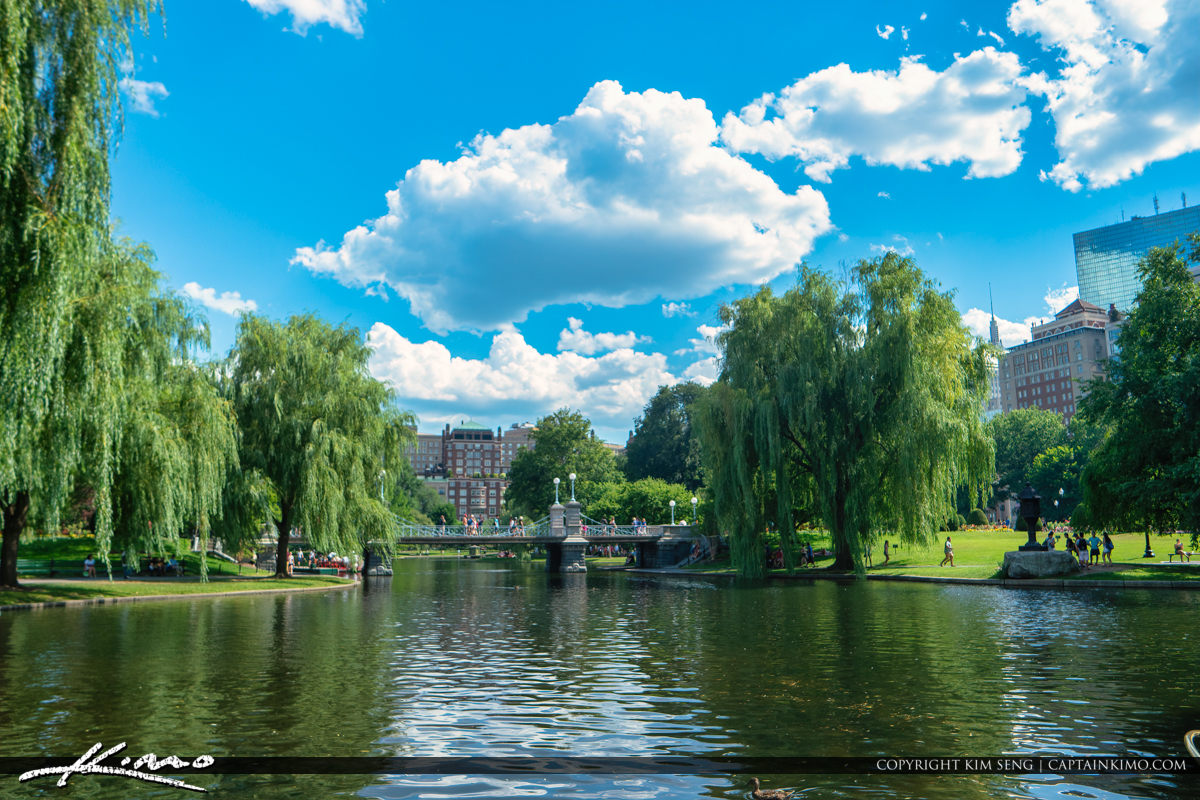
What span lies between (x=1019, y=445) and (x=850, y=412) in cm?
8051

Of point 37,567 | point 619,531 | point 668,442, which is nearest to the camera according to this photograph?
point 37,567

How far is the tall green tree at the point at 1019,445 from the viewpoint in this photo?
106 m

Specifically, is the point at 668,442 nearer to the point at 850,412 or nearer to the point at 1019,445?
the point at 1019,445

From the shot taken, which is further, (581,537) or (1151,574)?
(581,537)

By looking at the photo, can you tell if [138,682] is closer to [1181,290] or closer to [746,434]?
[746,434]

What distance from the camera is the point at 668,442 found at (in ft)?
321

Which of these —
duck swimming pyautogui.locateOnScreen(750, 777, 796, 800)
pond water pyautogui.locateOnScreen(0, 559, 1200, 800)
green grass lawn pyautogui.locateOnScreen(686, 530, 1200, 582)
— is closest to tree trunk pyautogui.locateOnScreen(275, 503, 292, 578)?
pond water pyautogui.locateOnScreen(0, 559, 1200, 800)

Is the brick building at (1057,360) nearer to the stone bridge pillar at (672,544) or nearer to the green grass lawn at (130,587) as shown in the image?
the stone bridge pillar at (672,544)

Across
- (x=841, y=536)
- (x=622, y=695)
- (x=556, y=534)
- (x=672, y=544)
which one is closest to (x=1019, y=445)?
(x=672, y=544)

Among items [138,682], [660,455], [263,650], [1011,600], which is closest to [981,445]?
[1011,600]

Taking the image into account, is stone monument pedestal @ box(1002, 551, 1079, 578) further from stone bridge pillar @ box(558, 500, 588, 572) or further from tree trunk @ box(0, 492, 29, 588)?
stone bridge pillar @ box(558, 500, 588, 572)

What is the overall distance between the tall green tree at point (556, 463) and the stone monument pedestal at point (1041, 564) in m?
68.8

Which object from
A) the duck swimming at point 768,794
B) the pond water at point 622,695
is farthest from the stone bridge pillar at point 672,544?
the duck swimming at point 768,794

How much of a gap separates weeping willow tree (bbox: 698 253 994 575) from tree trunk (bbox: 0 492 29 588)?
2762 centimetres
